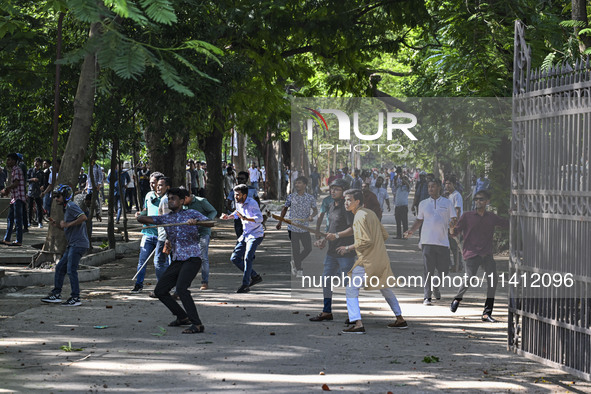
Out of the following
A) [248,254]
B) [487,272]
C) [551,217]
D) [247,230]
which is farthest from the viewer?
[247,230]

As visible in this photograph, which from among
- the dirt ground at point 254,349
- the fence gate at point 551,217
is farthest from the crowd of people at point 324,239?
the fence gate at point 551,217

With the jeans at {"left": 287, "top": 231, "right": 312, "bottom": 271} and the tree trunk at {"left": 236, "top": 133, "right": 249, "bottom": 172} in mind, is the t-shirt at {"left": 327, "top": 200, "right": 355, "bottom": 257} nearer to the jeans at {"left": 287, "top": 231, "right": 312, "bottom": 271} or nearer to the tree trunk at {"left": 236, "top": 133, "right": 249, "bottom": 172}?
the jeans at {"left": 287, "top": 231, "right": 312, "bottom": 271}

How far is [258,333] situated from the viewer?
9906mm

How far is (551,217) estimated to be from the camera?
8180 millimetres

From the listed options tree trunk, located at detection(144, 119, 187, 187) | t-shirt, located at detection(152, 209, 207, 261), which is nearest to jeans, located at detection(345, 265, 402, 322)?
t-shirt, located at detection(152, 209, 207, 261)

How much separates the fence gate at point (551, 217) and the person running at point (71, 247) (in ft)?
19.4

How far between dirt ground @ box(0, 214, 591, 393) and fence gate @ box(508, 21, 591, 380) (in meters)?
0.31

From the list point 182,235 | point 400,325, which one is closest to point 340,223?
point 400,325

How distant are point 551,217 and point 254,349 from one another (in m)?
3.21

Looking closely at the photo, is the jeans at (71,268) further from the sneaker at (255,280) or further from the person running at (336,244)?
the person running at (336,244)

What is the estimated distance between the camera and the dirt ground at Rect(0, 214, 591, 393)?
7.46 meters

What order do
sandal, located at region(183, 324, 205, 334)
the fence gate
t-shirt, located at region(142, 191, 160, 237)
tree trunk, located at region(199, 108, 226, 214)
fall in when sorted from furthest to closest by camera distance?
1. tree trunk, located at region(199, 108, 226, 214)
2. t-shirt, located at region(142, 191, 160, 237)
3. sandal, located at region(183, 324, 205, 334)
4. the fence gate

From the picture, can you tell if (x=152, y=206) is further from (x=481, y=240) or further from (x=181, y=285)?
(x=481, y=240)

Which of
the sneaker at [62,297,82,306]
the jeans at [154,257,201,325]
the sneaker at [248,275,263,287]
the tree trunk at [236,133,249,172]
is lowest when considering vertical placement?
the sneaker at [62,297,82,306]
